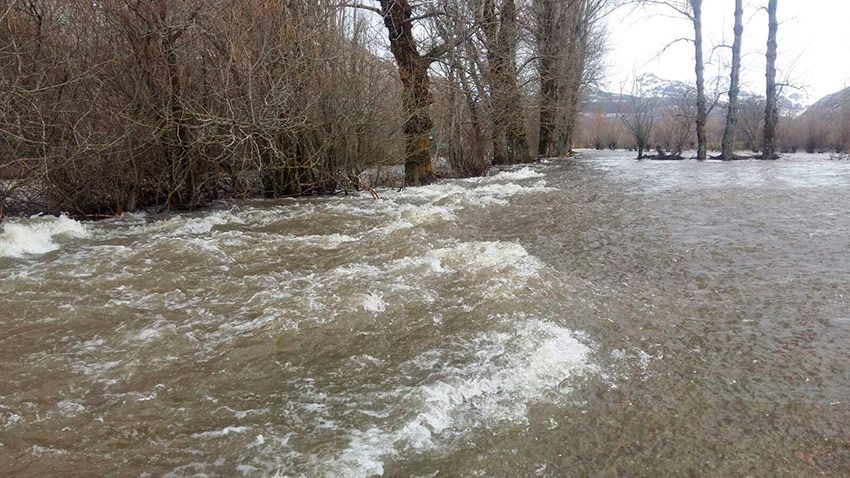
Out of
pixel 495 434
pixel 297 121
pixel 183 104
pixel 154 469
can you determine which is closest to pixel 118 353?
pixel 154 469

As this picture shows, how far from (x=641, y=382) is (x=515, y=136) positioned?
1645 centimetres

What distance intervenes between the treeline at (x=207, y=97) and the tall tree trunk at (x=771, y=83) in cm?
1160

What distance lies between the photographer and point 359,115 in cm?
950

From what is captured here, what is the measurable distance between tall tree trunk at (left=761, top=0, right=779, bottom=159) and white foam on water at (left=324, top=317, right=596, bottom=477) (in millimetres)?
19253

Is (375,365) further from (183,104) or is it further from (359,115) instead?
(359,115)

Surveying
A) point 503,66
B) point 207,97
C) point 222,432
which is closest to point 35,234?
point 207,97

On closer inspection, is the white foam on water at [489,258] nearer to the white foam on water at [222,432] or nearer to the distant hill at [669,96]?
the white foam on water at [222,432]

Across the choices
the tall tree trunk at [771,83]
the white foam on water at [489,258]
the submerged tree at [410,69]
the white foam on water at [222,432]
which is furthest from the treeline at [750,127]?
the white foam on water at [222,432]

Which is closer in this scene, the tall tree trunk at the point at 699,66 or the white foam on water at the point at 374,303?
the white foam on water at the point at 374,303

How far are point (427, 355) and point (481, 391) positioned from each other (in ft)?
1.52

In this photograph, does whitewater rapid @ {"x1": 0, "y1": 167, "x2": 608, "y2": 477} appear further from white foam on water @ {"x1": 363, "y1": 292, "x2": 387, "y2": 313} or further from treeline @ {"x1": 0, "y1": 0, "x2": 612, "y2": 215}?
treeline @ {"x1": 0, "y1": 0, "x2": 612, "y2": 215}

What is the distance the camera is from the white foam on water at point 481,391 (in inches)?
76.7

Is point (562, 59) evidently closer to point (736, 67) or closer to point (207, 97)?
point (736, 67)

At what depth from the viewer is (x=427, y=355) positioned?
8.95 feet
